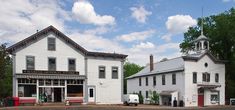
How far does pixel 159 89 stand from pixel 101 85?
18344mm

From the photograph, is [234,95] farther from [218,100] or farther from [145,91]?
[145,91]

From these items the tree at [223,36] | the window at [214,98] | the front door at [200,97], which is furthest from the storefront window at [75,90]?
the tree at [223,36]

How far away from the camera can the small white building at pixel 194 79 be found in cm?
5931

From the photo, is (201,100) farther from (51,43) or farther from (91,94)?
(51,43)

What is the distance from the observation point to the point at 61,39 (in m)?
49.1

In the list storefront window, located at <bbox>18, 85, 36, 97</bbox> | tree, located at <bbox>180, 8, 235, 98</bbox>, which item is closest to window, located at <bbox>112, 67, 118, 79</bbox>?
storefront window, located at <bbox>18, 85, 36, 97</bbox>

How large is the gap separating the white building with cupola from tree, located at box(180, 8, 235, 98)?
3.78 m

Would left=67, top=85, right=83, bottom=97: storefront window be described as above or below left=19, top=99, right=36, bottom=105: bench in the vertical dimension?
above

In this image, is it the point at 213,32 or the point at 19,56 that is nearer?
the point at 19,56

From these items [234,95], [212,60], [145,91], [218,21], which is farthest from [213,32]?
[145,91]

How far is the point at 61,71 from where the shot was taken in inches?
Result: 1890

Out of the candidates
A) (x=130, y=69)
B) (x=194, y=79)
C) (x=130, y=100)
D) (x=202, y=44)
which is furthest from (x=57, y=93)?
(x=130, y=69)

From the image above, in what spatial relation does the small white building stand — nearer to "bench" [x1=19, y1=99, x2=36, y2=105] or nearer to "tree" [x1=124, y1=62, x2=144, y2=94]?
"bench" [x1=19, y1=99, x2=36, y2=105]

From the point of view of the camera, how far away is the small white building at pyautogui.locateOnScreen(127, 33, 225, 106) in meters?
59.3
